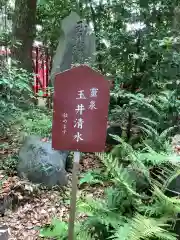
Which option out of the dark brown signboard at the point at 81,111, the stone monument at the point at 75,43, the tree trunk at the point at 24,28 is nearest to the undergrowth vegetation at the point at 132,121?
the tree trunk at the point at 24,28

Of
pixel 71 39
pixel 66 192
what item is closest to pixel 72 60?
pixel 71 39

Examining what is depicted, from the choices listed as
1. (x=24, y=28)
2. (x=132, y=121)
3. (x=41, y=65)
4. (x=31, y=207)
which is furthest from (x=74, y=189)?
(x=41, y=65)

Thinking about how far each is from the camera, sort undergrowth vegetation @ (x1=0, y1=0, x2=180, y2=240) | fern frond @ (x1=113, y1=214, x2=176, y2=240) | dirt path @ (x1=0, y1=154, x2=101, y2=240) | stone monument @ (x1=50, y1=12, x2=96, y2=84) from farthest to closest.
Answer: stone monument @ (x1=50, y1=12, x2=96, y2=84), dirt path @ (x1=0, y1=154, x2=101, y2=240), undergrowth vegetation @ (x1=0, y1=0, x2=180, y2=240), fern frond @ (x1=113, y1=214, x2=176, y2=240)

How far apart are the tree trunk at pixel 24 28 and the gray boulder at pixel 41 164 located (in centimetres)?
326

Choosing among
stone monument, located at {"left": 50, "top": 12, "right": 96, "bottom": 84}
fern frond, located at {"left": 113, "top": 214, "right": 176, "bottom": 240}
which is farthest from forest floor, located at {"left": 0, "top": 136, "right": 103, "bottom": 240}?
stone monument, located at {"left": 50, "top": 12, "right": 96, "bottom": 84}

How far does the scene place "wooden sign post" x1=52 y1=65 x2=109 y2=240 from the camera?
261 centimetres

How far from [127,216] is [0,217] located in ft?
5.75

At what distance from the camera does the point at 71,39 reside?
262 inches

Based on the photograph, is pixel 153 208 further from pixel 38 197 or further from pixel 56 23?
pixel 56 23

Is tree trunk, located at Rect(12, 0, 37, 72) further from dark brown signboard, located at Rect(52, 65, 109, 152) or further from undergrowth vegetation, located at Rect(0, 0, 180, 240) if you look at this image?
dark brown signboard, located at Rect(52, 65, 109, 152)

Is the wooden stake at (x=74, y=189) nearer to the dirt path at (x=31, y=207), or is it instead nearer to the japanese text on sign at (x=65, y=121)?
the japanese text on sign at (x=65, y=121)

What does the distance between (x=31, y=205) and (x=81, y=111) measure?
216 centimetres

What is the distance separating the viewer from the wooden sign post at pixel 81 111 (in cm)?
261

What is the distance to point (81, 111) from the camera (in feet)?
8.61
